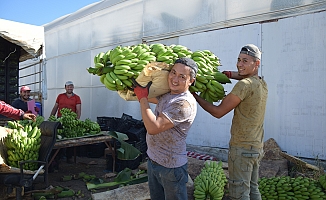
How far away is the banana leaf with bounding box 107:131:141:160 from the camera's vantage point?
629cm

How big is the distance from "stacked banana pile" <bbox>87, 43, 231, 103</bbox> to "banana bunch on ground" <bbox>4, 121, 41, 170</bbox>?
5.80 ft

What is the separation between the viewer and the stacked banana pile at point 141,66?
2907mm

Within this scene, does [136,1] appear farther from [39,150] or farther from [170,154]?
[170,154]

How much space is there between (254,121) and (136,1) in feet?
24.6

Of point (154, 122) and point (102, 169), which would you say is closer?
point (154, 122)

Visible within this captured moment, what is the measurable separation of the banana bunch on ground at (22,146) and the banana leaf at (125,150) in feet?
6.83

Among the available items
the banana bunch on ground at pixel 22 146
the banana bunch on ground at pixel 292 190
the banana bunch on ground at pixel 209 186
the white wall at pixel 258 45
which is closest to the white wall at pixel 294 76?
the white wall at pixel 258 45

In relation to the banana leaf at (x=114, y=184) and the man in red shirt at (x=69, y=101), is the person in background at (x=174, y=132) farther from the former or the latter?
the man in red shirt at (x=69, y=101)

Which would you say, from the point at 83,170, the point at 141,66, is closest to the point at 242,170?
the point at 141,66

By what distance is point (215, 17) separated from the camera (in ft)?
24.8

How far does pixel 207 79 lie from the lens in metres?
3.26

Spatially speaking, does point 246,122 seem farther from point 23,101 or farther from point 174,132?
point 23,101

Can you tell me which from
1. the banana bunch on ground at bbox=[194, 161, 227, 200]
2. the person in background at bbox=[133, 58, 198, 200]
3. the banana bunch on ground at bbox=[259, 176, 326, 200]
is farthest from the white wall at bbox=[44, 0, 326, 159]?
the person in background at bbox=[133, 58, 198, 200]

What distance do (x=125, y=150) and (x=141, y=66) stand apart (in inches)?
148
